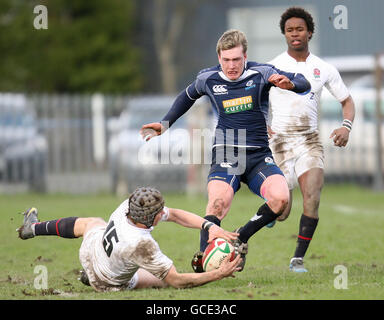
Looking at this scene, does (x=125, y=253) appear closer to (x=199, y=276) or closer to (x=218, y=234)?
(x=199, y=276)

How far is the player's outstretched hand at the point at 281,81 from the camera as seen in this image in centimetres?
767

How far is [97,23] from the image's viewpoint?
106 feet

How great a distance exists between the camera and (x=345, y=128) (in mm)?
8555

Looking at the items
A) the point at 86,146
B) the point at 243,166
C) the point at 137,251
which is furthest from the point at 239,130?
the point at 86,146

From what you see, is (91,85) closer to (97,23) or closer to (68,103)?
(97,23)

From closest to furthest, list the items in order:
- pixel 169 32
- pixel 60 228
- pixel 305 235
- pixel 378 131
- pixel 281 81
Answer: pixel 281 81, pixel 60 228, pixel 305 235, pixel 378 131, pixel 169 32

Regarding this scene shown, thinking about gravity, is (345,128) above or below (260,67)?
below

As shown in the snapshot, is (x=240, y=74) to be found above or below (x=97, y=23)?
below

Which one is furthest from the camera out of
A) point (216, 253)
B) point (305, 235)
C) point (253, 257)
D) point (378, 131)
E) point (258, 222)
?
point (378, 131)

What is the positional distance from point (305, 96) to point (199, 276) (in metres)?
2.83
